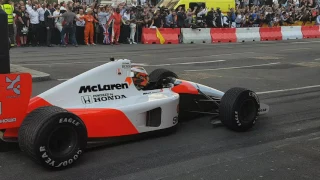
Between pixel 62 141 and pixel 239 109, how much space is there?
258cm

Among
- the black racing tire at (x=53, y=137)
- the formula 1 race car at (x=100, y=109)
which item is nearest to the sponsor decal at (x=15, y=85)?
the formula 1 race car at (x=100, y=109)

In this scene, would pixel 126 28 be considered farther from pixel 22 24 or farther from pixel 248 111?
pixel 248 111

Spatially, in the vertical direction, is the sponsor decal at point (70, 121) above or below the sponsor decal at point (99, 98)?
below

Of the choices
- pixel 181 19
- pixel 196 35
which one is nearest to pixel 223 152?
pixel 196 35

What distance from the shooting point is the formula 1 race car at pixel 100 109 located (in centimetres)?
445

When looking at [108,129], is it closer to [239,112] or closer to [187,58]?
[239,112]

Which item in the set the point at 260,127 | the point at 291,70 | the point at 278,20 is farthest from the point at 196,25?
the point at 260,127

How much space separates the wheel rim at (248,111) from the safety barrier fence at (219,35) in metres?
16.3

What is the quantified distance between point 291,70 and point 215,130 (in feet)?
24.3

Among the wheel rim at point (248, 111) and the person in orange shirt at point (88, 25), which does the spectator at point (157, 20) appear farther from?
the wheel rim at point (248, 111)

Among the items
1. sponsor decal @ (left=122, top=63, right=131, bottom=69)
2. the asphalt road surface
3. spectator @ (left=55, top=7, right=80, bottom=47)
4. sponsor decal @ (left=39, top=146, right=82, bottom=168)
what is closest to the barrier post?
the asphalt road surface

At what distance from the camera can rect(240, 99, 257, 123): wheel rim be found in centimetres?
609

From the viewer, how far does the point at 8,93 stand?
177 inches

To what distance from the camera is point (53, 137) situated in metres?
4.50
